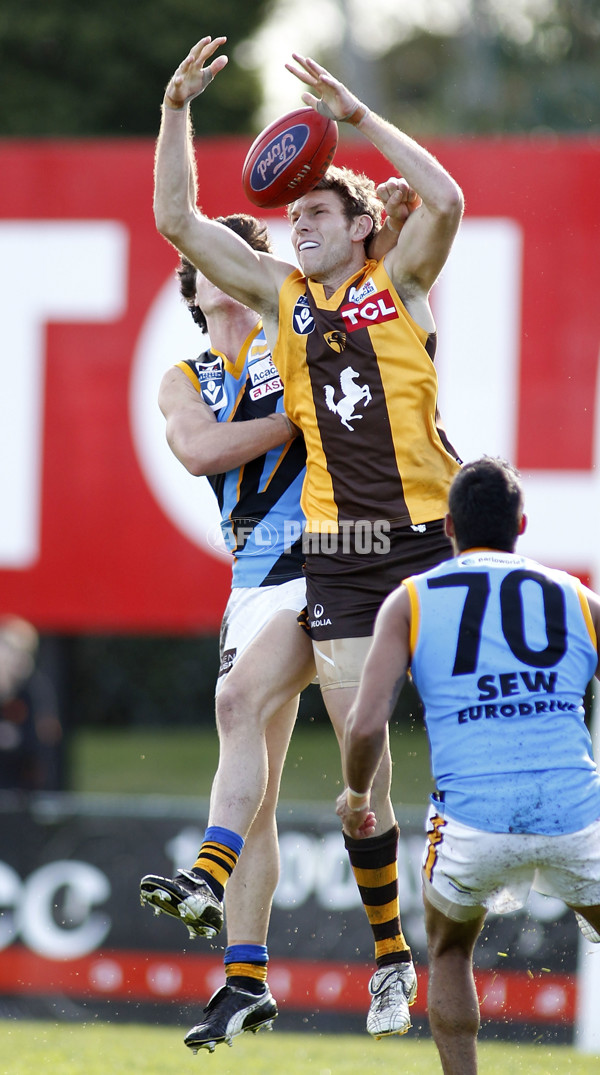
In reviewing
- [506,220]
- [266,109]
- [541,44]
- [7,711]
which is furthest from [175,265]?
[541,44]

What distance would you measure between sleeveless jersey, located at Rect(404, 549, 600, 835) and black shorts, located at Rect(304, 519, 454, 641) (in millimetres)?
839

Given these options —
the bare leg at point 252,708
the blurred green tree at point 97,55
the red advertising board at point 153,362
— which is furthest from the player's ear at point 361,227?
the blurred green tree at point 97,55

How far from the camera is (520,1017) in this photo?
9.59 meters

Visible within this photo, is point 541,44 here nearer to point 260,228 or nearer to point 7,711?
point 7,711

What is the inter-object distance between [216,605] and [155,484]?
95 centimetres

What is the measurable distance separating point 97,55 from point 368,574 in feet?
51.8

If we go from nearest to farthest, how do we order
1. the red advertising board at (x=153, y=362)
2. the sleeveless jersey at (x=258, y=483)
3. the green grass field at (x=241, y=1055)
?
1. the sleeveless jersey at (x=258, y=483)
2. the green grass field at (x=241, y=1055)
3. the red advertising board at (x=153, y=362)

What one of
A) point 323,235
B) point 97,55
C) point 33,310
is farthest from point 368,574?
point 97,55

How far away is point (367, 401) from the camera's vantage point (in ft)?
16.6

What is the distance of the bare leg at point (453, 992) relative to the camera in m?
4.47

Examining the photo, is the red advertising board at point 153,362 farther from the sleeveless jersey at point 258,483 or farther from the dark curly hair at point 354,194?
the dark curly hair at point 354,194


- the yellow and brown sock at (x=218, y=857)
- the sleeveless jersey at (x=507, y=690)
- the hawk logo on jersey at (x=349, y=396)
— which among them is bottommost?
the yellow and brown sock at (x=218, y=857)

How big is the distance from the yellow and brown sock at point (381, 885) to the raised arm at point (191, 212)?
1994mm

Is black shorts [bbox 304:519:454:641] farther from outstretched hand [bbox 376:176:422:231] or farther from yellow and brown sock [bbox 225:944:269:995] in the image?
yellow and brown sock [bbox 225:944:269:995]
